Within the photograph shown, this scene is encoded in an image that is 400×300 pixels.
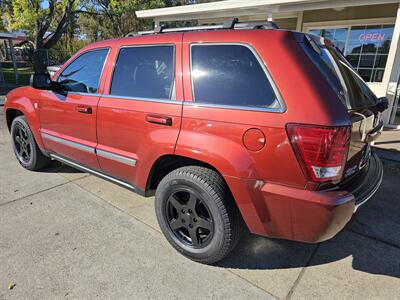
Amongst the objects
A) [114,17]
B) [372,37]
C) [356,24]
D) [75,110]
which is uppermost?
[114,17]

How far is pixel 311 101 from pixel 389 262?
5.70 ft

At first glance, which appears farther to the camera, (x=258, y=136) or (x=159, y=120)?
(x=159, y=120)

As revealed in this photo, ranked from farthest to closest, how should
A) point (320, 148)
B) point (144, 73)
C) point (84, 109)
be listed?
point (84, 109) < point (144, 73) < point (320, 148)

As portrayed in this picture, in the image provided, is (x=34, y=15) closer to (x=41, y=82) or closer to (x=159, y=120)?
(x=41, y=82)

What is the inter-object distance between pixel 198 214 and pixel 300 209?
875 mm

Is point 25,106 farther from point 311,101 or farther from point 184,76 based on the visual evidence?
point 311,101

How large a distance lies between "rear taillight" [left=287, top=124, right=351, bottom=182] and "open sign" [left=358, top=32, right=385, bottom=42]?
7.76 m

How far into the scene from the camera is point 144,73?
2771mm

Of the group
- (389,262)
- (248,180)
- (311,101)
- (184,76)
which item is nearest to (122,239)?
(248,180)

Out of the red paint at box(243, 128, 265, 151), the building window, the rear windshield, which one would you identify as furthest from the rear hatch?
the building window

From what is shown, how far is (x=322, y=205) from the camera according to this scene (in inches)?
72.8

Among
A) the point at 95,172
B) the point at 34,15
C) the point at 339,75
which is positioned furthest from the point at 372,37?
the point at 34,15

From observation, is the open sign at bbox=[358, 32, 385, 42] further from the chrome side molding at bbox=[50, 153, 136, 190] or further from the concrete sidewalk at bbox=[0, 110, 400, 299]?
the chrome side molding at bbox=[50, 153, 136, 190]

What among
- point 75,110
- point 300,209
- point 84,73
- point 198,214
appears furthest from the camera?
point 84,73
